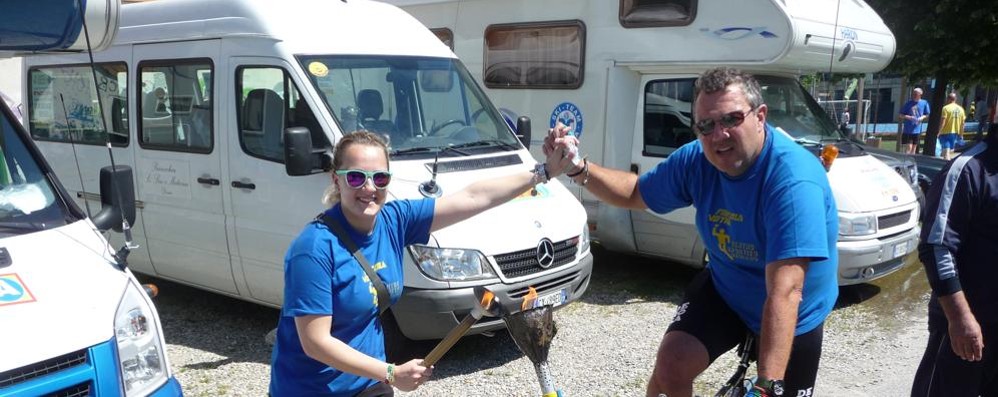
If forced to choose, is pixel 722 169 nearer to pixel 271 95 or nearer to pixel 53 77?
pixel 271 95

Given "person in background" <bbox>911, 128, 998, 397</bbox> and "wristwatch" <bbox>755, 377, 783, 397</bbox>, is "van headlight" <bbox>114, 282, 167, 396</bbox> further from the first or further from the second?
"person in background" <bbox>911, 128, 998, 397</bbox>

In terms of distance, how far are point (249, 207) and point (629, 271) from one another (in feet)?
12.8

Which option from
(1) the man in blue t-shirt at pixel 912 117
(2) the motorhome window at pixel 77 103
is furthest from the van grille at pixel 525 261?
(1) the man in blue t-shirt at pixel 912 117

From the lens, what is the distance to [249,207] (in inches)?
218

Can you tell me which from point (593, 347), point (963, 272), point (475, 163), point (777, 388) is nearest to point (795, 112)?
point (593, 347)

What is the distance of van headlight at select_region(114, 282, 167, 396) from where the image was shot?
2.95 m

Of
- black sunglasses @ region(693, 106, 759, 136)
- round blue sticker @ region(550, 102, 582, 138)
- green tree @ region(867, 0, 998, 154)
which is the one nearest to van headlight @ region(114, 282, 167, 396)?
black sunglasses @ region(693, 106, 759, 136)

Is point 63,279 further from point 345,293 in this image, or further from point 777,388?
point 777,388

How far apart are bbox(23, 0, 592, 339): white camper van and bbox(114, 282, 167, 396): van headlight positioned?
184cm

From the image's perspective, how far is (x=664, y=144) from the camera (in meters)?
7.24

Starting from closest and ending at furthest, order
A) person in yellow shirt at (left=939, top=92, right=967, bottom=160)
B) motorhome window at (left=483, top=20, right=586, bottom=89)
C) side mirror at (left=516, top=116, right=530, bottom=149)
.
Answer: side mirror at (left=516, top=116, right=530, bottom=149) → motorhome window at (left=483, top=20, right=586, bottom=89) → person in yellow shirt at (left=939, top=92, right=967, bottom=160)

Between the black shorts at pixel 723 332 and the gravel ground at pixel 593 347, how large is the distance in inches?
82.4

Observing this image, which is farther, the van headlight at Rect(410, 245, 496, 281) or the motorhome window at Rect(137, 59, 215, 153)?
the motorhome window at Rect(137, 59, 215, 153)

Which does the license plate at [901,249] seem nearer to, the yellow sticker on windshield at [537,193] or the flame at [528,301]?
the yellow sticker on windshield at [537,193]
